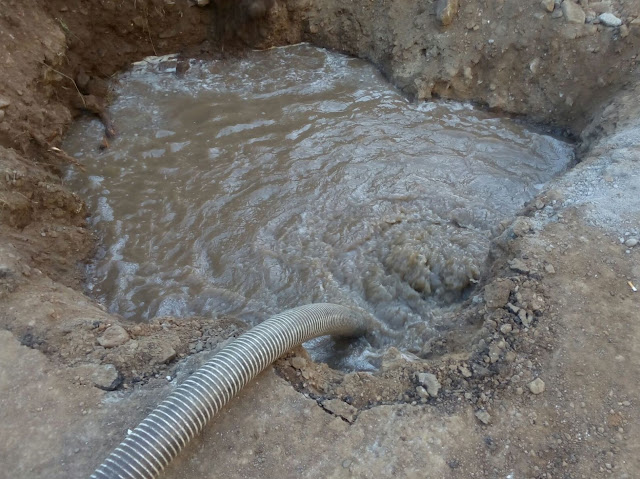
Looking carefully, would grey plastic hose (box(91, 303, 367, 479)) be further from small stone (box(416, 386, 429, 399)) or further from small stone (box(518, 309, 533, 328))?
small stone (box(518, 309, 533, 328))

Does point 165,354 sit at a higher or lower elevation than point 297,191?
higher

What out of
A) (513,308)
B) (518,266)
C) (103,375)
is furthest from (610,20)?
(103,375)

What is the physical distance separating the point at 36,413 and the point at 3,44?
511cm

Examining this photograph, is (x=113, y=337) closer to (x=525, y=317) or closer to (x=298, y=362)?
(x=298, y=362)

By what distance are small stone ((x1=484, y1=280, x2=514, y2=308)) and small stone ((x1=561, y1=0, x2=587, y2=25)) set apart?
513 cm

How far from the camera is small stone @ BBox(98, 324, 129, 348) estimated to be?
366 cm

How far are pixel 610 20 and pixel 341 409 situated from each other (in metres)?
6.91

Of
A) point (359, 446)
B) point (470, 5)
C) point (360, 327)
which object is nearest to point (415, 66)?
point (470, 5)

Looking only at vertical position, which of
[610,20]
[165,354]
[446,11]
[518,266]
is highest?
[446,11]

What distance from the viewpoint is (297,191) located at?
6.34 m

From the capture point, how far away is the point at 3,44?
590 centimetres

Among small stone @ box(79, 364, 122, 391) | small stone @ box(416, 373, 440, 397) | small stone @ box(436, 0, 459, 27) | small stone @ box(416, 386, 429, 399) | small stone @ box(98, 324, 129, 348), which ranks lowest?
small stone @ box(416, 386, 429, 399)

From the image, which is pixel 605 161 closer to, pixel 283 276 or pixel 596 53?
pixel 596 53

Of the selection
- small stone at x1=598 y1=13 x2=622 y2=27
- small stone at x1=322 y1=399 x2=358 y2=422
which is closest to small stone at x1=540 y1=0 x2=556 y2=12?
small stone at x1=598 y1=13 x2=622 y2=27
